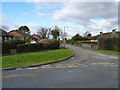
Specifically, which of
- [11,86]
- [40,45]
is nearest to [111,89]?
[11,86]

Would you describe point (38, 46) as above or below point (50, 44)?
below

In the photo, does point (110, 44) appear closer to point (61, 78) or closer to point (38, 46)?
point (38, 46)

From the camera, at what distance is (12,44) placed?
3052 centimetres

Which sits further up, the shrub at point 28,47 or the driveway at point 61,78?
the shrub at point 28,47

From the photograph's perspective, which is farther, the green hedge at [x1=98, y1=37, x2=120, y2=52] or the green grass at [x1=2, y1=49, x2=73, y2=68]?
the green hedge at [x1=98, y1=37, x2=120, y2=52]

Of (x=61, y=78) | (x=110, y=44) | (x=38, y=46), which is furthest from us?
(x=110, y=44)

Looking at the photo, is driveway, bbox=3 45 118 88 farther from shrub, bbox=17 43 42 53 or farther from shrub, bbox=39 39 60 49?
shrub, bbox=39 39 60 49

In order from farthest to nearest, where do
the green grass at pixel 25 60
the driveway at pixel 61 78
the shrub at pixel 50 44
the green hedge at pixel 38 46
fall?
1. the shrub at pixel 50 44
2. the green hedge at pixel 38 46
3. the green grass at pixel 25 60
4. the driveway at pixel 61 78

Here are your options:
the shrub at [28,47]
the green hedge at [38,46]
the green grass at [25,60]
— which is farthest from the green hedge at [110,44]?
the shrub at [28,47]

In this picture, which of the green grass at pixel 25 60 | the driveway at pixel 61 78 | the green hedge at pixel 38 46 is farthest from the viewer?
the green hedge at pixel 38 46

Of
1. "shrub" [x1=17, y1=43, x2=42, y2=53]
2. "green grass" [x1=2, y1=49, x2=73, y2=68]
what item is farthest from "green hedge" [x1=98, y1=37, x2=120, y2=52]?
"shrub" [x1=17, y1=43, x2=42, y2=53]

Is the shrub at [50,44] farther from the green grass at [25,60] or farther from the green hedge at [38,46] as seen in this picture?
the green grass at [25,60]

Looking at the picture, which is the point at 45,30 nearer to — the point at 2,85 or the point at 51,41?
the point at 51,41

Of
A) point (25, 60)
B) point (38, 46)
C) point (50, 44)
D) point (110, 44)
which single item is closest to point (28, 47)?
point (38, 46)
